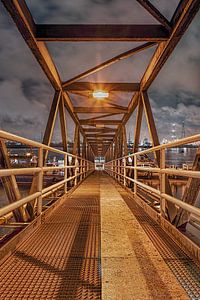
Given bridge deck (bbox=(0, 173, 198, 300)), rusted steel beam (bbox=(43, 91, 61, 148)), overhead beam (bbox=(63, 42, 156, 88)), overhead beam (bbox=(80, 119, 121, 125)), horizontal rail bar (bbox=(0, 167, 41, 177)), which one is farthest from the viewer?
overhead beam (bbox=(80, 119, 121, 125))

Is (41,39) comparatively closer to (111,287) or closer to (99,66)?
(99,66)

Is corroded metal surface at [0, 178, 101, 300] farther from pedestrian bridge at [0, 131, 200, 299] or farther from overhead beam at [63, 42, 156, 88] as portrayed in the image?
overhead beam at [63, 42, 156, 88]

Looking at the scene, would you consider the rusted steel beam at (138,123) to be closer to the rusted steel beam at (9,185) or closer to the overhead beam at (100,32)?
the overhead beam at (100,32)

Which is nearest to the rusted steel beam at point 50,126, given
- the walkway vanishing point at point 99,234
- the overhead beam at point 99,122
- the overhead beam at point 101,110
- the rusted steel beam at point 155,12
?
the walkway vanishing point at point 99,234

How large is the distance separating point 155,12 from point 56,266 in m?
3.56

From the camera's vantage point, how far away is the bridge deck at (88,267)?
157 cm

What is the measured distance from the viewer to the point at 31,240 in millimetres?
2572

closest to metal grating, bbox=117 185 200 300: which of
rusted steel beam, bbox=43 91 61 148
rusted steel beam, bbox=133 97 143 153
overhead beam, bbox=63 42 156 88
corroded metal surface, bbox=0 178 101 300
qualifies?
corroded metal surface, bbox=0 178 101 300

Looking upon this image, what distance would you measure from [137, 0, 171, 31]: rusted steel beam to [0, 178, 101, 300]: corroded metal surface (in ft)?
10.1

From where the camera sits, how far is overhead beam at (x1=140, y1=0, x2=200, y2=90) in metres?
3.22

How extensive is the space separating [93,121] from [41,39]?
30.4ft

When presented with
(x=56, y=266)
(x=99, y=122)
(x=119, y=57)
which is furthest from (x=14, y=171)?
(x=99, y=122)

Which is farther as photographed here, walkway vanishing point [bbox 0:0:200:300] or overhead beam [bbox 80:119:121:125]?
overhead beam [bbox 80:119:121:125]

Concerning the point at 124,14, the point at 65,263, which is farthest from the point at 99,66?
the point at 65,263
